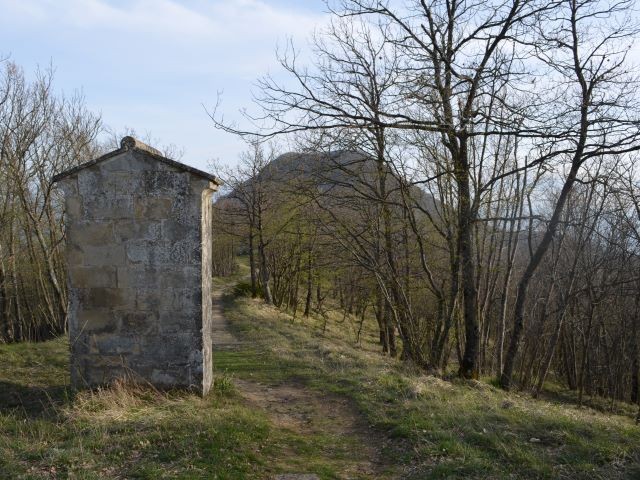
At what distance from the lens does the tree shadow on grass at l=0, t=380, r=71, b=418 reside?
21.8 ft

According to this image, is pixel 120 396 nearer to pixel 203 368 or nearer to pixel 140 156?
pixel 203 368

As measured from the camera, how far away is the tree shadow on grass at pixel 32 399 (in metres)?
6.65

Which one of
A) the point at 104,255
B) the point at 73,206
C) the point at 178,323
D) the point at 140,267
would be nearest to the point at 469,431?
the point at 178,323

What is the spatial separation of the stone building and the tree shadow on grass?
1.47ft

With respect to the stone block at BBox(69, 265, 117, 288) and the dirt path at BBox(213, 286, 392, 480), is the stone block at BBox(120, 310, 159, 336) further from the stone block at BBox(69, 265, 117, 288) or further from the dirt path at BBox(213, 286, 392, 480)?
the dirt path at BBox(213, 286, 392, 480)

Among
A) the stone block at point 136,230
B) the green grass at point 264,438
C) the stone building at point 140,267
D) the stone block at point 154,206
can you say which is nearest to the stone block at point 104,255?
the stone building at point 140,267

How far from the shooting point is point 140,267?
7.14 m

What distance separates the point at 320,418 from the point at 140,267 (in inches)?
118

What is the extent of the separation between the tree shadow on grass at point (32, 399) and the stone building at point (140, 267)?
447 mm

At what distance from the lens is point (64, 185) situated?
23.4 feet

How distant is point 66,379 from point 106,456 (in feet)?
13.4

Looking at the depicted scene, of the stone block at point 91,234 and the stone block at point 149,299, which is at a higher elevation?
the stone block at point 91,234

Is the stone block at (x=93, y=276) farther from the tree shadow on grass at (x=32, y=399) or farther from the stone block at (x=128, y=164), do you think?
the tree shadow on grass at (x=32, y=399)

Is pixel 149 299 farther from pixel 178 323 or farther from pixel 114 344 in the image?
pixel 114 344
